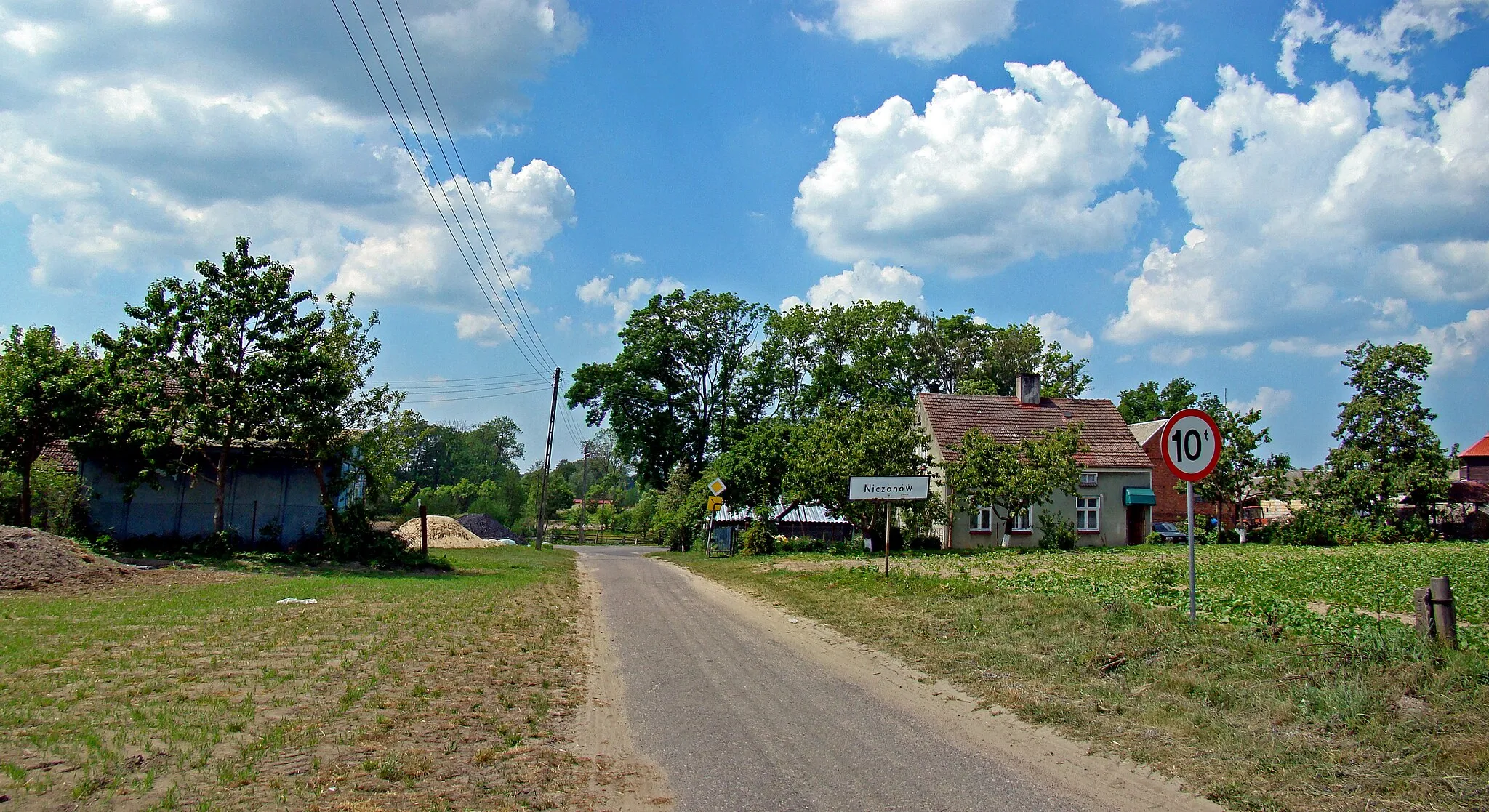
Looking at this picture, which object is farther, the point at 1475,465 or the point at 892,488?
the point at 1475,465

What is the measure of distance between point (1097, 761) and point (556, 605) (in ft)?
38.9

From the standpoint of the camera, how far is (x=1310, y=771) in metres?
5.57

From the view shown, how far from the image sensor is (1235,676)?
301 inches

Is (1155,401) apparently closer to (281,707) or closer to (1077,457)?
(1077,457)

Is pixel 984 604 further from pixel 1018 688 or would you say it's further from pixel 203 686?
pixel 203 686

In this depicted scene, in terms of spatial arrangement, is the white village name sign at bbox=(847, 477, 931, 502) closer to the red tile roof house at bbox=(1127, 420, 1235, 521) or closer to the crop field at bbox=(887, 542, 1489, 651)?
the crop field at bbox=(887, 542, 1489, 651)

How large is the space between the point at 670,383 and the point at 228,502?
31339 millimetres

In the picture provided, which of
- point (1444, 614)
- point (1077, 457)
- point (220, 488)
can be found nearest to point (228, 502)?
point (220, 488)

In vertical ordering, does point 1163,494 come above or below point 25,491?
above

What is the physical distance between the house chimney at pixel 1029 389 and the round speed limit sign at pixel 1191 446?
36.2 metres

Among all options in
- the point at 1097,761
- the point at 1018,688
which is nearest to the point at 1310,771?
the point at 1097,761

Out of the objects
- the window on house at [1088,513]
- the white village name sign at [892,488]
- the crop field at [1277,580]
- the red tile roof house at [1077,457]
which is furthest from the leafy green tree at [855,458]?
the white village name sign at [892,488]

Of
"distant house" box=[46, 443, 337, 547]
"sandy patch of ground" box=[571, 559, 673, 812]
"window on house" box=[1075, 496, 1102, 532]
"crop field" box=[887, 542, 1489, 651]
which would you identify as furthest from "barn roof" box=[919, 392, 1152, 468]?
"sandy patch of ground" box=[571, 559, 673, 812]

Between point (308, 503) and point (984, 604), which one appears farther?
point (308, 503)
